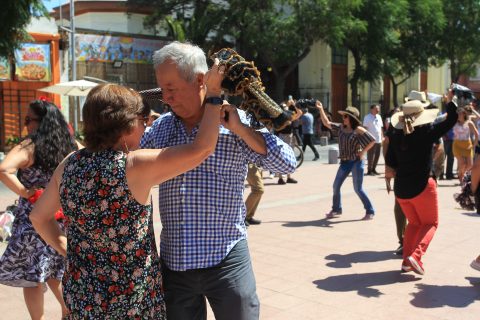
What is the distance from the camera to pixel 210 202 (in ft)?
8.02

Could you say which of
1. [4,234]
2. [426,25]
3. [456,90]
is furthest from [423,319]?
[426,25]

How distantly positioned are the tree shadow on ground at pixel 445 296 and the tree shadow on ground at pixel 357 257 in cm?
92

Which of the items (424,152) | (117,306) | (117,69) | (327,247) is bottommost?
(327,247)

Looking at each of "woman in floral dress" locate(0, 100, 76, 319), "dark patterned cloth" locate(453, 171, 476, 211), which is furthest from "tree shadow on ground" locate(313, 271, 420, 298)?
"woman in floral dress" locate(0, 100, 76, 319)

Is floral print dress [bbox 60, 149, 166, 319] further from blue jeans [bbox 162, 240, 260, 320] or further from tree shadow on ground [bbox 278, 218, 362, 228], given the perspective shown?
tree shadow on ground [bbox 278, 218, 362, 228]

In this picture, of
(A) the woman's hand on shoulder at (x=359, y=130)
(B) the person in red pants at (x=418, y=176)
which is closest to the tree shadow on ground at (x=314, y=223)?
(A) the woman's hand on shoulder at (x=359, y=130)

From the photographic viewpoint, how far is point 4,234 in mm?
6484

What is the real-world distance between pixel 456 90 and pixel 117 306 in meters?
4.10

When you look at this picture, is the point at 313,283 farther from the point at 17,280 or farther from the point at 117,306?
the point at 117,306

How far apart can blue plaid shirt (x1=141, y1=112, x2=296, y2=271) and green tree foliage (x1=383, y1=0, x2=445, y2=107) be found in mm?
25491

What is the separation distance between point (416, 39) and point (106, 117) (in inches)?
1143

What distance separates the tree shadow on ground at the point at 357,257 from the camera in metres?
6.04

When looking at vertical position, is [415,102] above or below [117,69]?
below

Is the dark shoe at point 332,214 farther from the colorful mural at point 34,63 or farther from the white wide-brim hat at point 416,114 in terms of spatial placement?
the colorful mural at point 34,63
